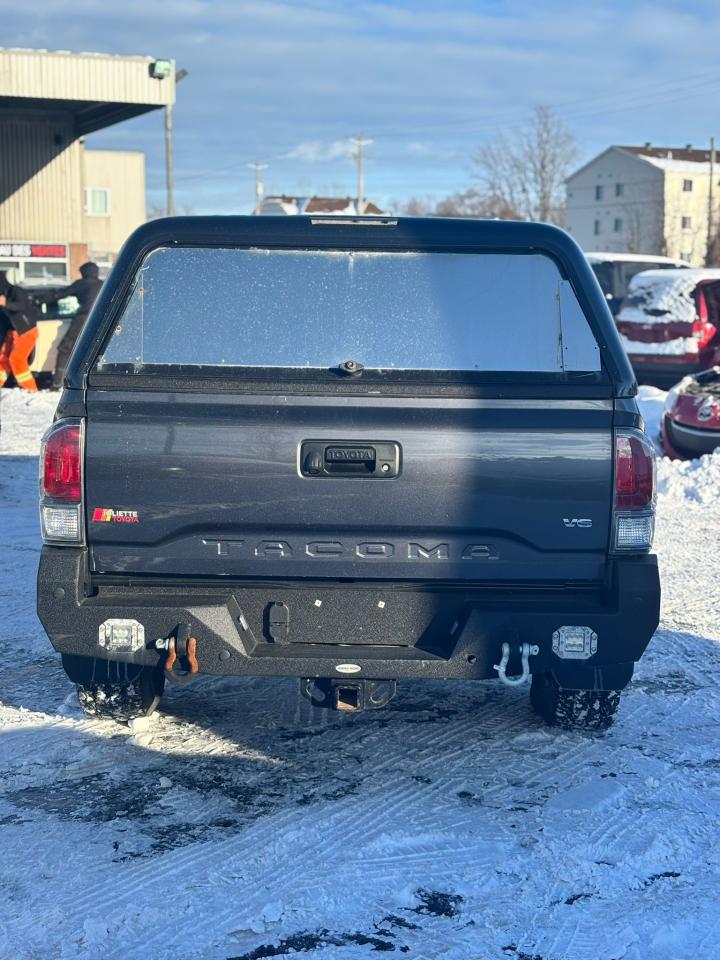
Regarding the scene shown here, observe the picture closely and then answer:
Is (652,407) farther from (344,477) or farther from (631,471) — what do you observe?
(344,477)

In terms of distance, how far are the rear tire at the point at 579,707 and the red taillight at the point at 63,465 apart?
196 centimetres

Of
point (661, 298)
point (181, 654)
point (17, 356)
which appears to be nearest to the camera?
point (181, 654)

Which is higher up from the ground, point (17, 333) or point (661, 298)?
point (661, 298)

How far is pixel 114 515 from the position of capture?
4.13 m

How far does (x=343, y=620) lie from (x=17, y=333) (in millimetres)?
14304

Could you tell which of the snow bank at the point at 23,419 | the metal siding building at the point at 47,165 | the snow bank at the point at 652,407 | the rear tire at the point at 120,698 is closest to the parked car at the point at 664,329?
the snow bank at the point at 652,407

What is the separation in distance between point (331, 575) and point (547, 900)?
4.09ft

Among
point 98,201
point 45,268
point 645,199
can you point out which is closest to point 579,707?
point 45,268

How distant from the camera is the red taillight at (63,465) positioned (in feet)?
13.4

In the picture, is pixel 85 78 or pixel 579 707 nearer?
pixel 579 707

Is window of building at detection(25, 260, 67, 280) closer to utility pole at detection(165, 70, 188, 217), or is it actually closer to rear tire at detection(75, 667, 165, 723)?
utility pole at detection(165, 70, 188, 217)

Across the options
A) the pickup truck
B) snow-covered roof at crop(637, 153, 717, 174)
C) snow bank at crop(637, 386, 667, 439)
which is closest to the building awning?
snow bank at crop(637, 386, 667, 439)

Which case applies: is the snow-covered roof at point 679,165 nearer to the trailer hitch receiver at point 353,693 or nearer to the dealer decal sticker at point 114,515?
the trailer hitch receiver at point 353,693

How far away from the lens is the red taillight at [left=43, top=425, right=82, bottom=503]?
410 cm
